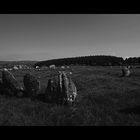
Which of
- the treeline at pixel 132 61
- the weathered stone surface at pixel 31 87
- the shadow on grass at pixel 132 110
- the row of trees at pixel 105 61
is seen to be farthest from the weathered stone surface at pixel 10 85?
the treeline at pixel 132 61

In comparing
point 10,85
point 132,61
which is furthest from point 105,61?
point 10,85

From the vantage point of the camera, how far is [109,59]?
321 feet

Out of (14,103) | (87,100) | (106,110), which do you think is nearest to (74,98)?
(87,100)

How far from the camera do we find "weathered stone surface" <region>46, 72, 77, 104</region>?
12.9m

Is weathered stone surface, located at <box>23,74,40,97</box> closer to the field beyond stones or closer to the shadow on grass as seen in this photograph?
the field beyond stones

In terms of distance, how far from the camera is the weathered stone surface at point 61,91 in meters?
12.9

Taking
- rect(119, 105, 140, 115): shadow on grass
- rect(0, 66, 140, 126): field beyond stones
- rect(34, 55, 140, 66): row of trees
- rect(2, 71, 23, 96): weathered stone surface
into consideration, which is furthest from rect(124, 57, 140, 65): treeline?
rect(119, 105, 140, 115): shadow on grass

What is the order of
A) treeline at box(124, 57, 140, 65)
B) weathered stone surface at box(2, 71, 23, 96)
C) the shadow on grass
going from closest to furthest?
1. the shadow on grass
2. weathered stone surface at box(2, 71, 23, 96)
3. treeline at box(124, 57, 140, 65)

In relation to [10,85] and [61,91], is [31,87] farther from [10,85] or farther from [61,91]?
[61,91]

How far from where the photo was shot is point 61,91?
13.5 metres

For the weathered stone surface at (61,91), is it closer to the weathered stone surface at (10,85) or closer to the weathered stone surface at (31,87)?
the weathered stone surface at (31,87)
